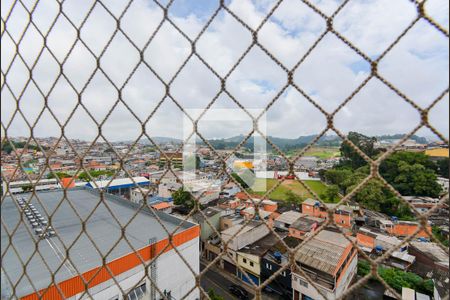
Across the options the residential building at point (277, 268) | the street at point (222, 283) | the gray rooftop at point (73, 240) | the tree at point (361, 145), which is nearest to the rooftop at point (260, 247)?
the residential building at point (277, 268)

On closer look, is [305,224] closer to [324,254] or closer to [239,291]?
[239,291]

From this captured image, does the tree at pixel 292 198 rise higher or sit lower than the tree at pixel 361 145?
lower

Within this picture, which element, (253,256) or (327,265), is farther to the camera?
(253,256)

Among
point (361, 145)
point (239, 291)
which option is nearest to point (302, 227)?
point (239, 291)

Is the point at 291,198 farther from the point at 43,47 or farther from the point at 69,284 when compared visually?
the point at 43,47

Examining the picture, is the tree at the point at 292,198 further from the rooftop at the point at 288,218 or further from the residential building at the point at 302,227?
the residential building at the point at 302,227

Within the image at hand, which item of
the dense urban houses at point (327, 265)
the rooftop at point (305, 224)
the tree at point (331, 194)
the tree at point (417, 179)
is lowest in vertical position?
the rooftop at point (305, 224)
